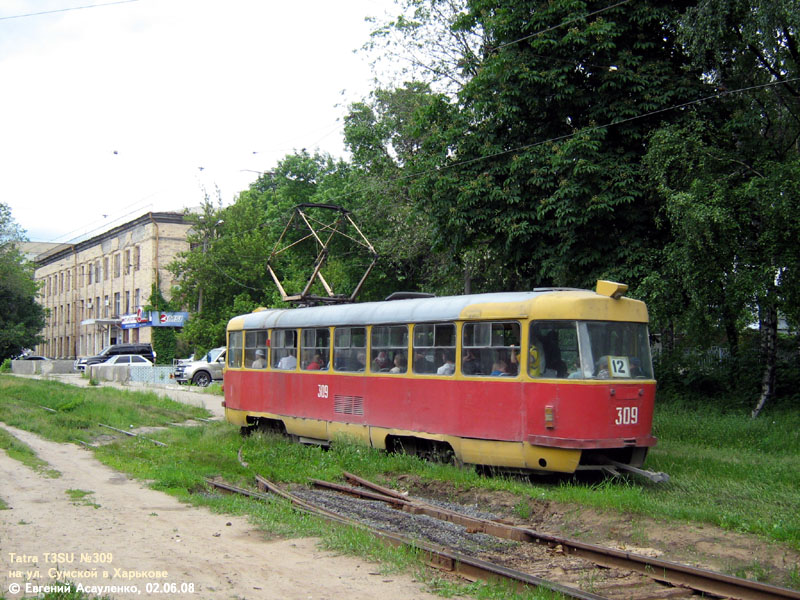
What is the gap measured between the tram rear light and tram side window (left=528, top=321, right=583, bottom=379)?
451mm

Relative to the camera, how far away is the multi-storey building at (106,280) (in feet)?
→ 173

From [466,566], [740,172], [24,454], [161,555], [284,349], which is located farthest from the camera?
[284,349]

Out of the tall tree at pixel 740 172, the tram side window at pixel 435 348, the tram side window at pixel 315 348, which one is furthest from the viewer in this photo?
the tram side window at pixel 315 348

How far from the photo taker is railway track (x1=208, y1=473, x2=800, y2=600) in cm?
623

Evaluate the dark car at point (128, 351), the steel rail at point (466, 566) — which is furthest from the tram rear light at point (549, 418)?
the dark car at point (128, 351)

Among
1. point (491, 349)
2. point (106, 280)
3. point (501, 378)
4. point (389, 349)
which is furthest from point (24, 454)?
point (106, 280)

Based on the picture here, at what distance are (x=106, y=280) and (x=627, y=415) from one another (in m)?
56.3

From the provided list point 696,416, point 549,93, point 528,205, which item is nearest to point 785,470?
point 696,416

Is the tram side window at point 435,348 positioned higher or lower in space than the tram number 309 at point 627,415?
higher

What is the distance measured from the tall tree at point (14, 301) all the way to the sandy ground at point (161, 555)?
53.3 metres

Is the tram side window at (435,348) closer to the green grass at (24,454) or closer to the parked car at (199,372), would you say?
the green grass at (24,454)

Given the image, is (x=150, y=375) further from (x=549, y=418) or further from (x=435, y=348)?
(x=549, y=418)

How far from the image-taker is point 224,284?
4650 centimetres

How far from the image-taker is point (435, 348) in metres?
12.1
